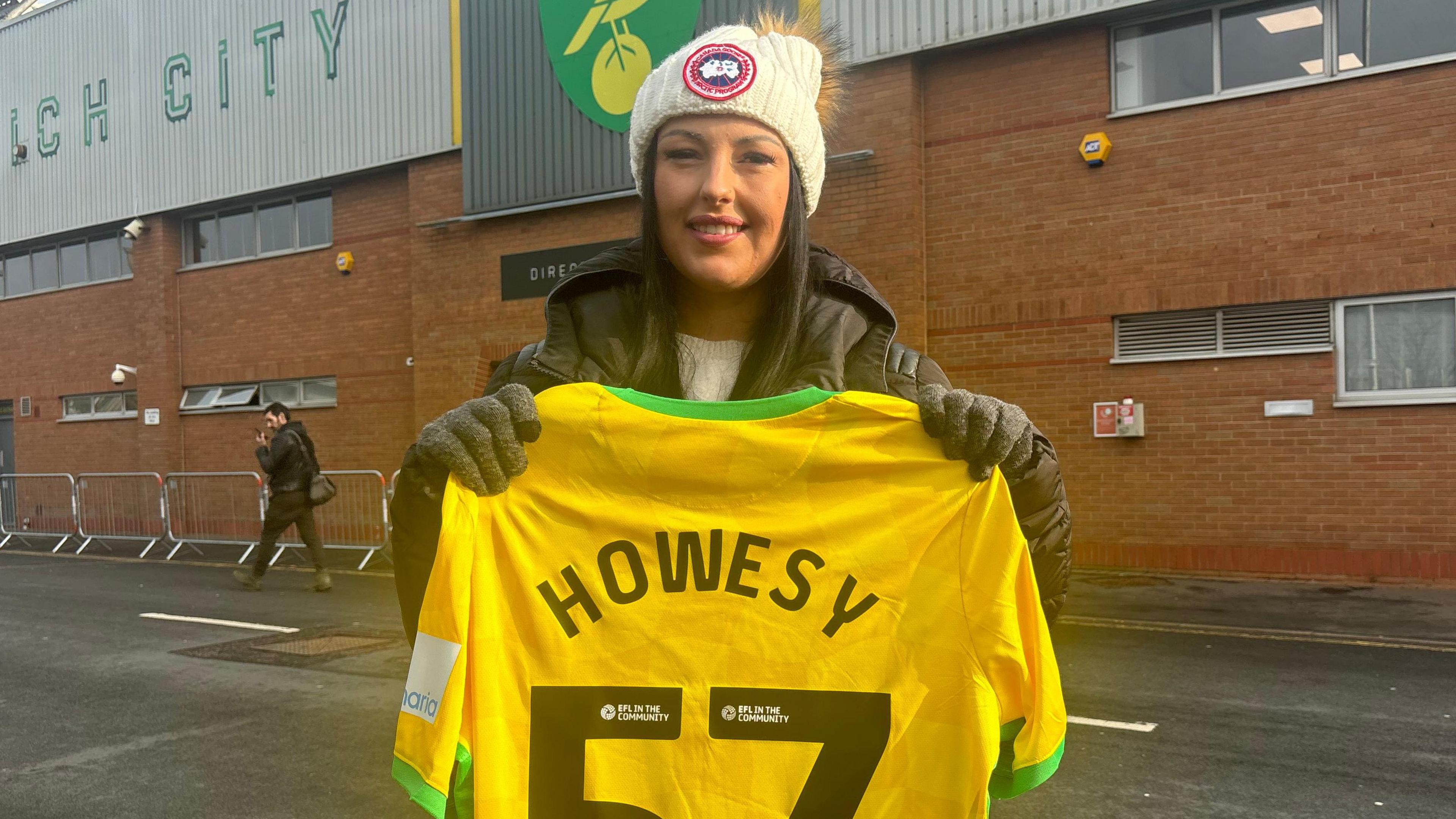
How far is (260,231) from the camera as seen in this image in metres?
18.2

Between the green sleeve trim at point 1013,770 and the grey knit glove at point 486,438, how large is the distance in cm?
98

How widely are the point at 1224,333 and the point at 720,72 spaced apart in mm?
9963

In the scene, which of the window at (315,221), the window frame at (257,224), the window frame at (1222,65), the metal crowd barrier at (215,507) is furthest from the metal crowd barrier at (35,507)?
the window frame at (1222,65)

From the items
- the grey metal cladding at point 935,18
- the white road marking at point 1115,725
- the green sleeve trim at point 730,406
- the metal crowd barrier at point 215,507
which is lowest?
the white road marking at point 1115,725

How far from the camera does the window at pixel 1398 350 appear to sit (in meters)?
9.80

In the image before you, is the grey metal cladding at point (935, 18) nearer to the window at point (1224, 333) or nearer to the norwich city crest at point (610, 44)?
the norwich city crest at point (610, 44)

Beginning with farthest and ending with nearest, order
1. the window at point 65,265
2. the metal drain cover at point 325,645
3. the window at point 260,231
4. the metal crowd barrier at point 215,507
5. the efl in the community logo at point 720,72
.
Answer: the window at point 65,265
the window at point 260,231
the metal crowd barrier at point 215,507
the metal drain cover at point 325,645
the efl in the community logo at point 720,72

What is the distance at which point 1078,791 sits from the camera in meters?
4.57

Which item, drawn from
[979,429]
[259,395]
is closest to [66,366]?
[259,395]

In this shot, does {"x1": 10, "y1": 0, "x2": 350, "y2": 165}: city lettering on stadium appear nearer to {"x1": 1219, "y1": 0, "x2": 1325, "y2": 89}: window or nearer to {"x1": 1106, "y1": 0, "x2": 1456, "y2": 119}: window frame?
{"x1": 1106, "y1": 0, "x2": 1456, "y2": 119}: window frame

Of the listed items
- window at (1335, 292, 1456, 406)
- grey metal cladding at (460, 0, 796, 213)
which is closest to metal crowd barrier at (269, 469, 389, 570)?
grey metal cladding at (460, 0, 796, 213)

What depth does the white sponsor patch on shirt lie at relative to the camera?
1809 millimetres

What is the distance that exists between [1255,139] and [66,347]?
21128 millimetres

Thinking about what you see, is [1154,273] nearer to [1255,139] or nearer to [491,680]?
[1255,139]
